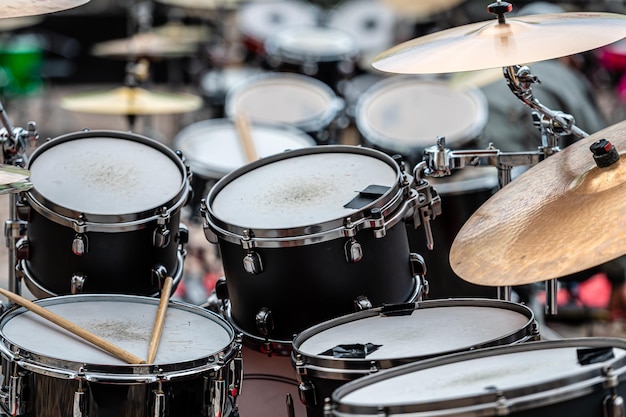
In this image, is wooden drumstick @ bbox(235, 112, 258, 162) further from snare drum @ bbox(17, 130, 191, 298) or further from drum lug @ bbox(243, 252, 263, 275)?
drum lug @ bbox(243, 252, 263, 275)

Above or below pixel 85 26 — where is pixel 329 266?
below

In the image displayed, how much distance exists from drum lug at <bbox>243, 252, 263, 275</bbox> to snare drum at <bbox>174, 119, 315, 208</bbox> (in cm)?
156

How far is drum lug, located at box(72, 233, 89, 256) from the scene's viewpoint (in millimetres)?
2592

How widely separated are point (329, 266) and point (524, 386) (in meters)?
0.85

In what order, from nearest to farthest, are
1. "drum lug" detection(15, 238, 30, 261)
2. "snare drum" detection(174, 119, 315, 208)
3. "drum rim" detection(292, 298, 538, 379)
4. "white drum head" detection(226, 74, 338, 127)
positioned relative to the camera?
"drum rim" detection(292, 298, 538, 379) < "drum lug" detection(15, 238, 30, 261) < "snare drum" detection(174, 119, 315, 208) < "white drum head" detection(226, 74, 338, 127)

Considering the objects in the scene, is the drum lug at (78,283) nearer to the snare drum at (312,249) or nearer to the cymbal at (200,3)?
the snare drum at (312,249)

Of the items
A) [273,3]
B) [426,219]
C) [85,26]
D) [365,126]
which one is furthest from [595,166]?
[85,26]

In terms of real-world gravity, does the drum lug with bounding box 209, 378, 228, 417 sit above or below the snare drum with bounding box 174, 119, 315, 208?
below

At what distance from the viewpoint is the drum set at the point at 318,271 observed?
186 centimetres

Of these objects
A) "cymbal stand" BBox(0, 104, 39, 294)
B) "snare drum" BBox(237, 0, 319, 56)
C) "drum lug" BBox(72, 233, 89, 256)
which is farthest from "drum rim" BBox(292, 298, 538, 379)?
"snare drum" BBox(237, 0, 319, 56)

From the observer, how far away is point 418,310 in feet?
7.59

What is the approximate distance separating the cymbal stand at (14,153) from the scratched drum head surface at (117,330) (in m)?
0.52

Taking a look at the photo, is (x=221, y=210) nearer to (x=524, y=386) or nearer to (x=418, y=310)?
(x=418, y=310)

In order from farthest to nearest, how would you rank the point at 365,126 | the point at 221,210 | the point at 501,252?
1. the point at 365,126
2. the point at 221,210
3. the point at 501,252
